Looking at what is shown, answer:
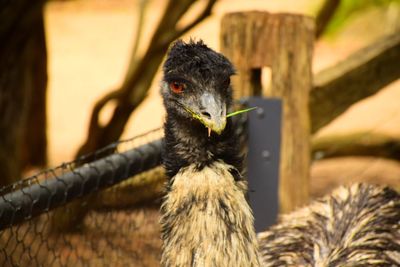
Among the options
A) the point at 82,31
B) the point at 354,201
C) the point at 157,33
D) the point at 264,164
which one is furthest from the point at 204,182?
the point at 82,31

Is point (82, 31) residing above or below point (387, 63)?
above

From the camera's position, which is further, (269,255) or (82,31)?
(82,31)

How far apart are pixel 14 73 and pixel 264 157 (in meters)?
3.13

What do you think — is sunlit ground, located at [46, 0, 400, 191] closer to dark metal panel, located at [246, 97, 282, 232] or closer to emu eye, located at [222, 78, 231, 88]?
dark metal panel, located at [246, 97, 282, 232]

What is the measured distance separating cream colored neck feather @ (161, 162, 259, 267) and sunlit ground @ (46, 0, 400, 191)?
21.7 feet

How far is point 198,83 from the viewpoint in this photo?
3.36 metres

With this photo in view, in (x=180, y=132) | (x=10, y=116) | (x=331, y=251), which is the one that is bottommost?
(x=331, y=251)

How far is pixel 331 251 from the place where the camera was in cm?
414

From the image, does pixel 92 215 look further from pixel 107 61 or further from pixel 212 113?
pixel 107 61

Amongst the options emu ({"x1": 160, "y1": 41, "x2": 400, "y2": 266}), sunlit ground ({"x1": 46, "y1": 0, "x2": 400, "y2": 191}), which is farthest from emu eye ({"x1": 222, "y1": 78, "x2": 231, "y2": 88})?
sunlit ground ({"x1": 46, "y1": 0, "x2": 400, "y2": 191})

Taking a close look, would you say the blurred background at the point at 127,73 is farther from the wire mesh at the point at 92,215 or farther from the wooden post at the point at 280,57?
the wooden post at the point at 280,57

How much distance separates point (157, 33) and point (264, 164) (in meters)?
2.29

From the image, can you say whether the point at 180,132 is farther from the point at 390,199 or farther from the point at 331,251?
the point at 390,199

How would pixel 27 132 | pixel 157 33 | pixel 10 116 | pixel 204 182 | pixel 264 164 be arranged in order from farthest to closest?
1. pixel 27 132
2. pixel 10 116
3. pixel 157 33
4. pixel 264 164
5. pixel 204 182
